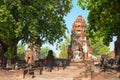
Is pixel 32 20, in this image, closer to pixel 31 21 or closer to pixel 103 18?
pixel 31 21

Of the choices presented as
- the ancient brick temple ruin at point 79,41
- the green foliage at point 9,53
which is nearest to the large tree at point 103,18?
the green foliage at point 9,53

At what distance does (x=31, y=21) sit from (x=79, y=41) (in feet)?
60.8

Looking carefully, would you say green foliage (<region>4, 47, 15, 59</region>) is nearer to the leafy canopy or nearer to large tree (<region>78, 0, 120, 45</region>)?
the leafy canopy

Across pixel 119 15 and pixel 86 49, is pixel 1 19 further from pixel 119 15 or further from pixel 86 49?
pixel 86 49

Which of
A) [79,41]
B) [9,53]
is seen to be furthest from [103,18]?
[79,41]

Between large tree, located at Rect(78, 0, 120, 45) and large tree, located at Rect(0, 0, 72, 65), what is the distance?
21.5ft

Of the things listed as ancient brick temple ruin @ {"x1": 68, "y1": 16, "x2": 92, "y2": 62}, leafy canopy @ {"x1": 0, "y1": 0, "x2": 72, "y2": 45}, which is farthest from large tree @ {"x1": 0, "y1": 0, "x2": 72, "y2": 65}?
ancient brick temple ruin @ {"x1": 68, "y1": 16, "x2": 92, "y2": 62}

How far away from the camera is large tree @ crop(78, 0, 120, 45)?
64.1ft

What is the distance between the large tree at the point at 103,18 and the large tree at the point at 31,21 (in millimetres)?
6564

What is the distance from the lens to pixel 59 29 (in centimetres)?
3531

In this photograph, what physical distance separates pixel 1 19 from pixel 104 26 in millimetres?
10830

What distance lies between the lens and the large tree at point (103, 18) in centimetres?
1953

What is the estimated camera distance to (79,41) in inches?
1875

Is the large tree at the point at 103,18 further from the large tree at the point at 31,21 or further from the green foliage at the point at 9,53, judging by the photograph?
the green foliage at the point at 9,53
